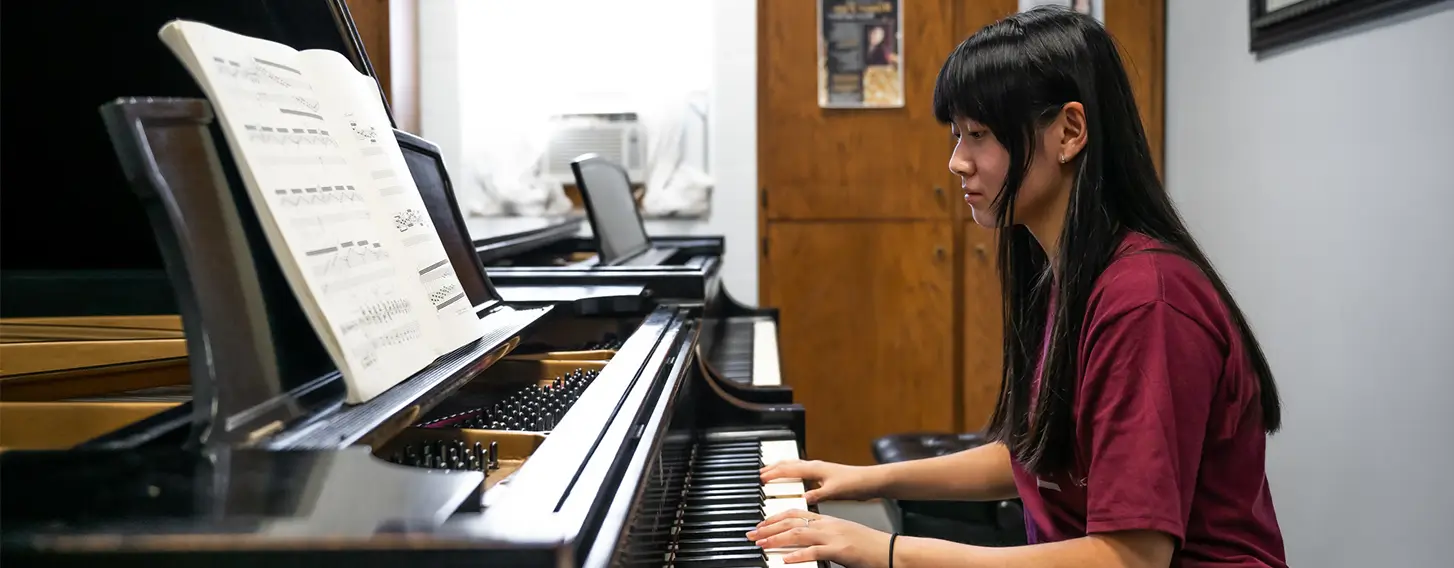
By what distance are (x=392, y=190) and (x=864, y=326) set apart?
2.94 meters

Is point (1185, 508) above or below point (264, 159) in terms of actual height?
below

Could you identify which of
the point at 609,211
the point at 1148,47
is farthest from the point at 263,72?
the point at 1148,47

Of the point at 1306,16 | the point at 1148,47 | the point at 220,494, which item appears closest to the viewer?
the point at 220,494

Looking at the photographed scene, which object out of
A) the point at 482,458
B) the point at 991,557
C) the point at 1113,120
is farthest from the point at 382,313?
the point at 1113,120

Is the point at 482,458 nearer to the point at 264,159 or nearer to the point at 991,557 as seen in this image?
the point at 264,159

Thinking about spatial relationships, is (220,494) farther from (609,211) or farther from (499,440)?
(609,211)

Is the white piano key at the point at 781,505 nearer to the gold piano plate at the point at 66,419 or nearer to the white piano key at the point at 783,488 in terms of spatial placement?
the white piano key at the point at 783,488

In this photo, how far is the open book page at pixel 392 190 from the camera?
0.95 meters

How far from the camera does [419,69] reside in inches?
149

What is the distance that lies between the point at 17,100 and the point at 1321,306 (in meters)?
2.53

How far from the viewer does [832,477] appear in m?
1.35

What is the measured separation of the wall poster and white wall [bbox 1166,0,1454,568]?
1.09 m

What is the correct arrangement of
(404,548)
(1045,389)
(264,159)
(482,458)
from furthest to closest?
1. (1045,389)
2. (482,458)
3. (264,159)
4. (404,548)

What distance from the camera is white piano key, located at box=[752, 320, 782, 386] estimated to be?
1975 mm
